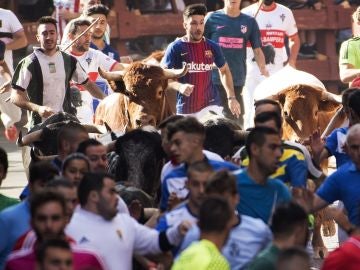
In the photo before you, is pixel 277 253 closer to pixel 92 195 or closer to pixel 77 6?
pixel 92 195

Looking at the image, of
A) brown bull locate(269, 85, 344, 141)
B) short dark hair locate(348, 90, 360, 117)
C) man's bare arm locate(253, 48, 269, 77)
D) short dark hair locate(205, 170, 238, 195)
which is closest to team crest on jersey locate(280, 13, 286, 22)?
man's bare arm locate(253, 48, 269, 77)

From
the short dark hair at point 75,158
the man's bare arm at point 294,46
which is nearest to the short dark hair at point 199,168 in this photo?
the short dark hair at point 75,158

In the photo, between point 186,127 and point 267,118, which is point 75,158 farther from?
point 267,118

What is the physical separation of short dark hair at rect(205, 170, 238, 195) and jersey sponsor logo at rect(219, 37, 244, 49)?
32.4 ft

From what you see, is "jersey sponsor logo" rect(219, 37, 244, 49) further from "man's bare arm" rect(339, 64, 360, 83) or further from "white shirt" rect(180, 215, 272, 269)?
"white shirt" rect(180, 215, 272, 269)

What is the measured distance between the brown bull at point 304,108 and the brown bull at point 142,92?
3.66 ft

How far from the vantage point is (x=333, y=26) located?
92.5ft

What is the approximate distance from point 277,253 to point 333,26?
64.1 feet

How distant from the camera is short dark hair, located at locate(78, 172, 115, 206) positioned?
9883 millimetres

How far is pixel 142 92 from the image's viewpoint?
15312mm

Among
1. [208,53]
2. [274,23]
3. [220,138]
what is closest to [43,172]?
[220,138]

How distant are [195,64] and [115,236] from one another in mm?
7055

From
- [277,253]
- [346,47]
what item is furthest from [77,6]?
[277,253]

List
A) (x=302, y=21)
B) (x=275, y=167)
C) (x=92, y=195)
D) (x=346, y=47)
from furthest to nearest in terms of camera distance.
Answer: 1. (x=302, y=21)
2. (x=346, y=47)
3. (x=275, y=167)
4. (x=92, y=195)
